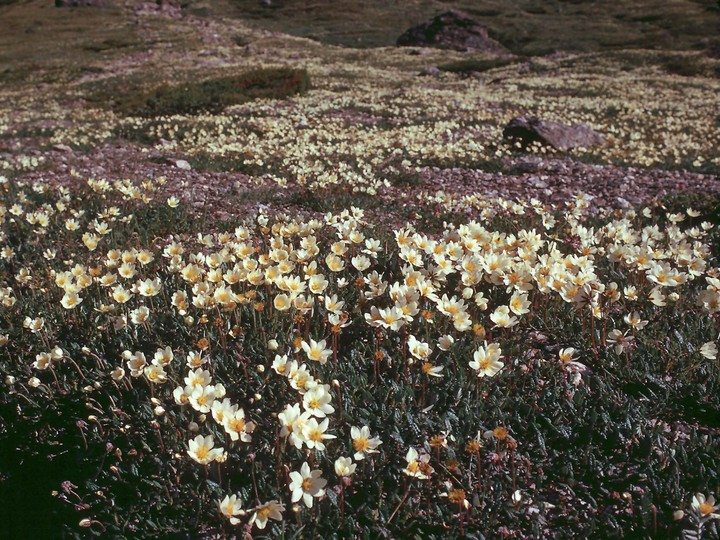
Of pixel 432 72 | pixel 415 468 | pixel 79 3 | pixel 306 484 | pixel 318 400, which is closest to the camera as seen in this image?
pixel 306 484

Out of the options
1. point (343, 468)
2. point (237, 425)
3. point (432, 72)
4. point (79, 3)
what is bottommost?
point (343, 468)

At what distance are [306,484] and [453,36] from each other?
214ft

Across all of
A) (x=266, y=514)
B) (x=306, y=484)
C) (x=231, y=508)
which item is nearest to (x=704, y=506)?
(x=306, y=484)

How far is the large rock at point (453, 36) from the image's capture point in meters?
58.4

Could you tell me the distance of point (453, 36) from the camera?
5984cm

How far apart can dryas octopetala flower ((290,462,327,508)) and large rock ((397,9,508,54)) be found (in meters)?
61.3

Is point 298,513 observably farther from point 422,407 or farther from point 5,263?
point 5,263

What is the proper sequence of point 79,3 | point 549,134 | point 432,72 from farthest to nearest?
1. point 79,3
2. point 432,72
3. point 549,134

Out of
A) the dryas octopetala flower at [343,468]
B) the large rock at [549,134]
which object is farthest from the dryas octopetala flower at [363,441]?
the large rock at [549,134]

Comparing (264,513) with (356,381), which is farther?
(356,381)

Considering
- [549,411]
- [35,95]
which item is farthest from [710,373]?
[35,95]

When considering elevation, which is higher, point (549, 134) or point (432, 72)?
point (432, 72)

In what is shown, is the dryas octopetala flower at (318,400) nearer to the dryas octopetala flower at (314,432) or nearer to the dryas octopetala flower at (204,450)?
the dryas octopetala flower at (314,432)

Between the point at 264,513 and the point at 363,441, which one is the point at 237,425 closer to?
the point at 264,513
